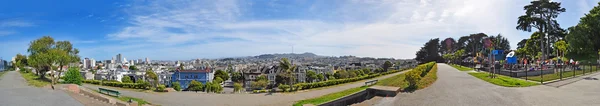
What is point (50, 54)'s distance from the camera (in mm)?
20578

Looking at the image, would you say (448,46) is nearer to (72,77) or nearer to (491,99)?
(491,99)

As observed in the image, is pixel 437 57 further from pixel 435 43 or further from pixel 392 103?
pixel 392 103

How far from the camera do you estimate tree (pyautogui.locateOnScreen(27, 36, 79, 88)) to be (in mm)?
20547

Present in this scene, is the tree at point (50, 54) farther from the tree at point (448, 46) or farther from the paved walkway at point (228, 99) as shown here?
the tree at point (448, 46)

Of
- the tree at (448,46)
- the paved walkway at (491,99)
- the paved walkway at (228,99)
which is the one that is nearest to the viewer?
the paved walkway at (491,99)

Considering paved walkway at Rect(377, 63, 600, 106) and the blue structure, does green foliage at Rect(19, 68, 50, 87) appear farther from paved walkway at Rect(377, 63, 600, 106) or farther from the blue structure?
paved walkway at Rect(377, 63, 600, 106)

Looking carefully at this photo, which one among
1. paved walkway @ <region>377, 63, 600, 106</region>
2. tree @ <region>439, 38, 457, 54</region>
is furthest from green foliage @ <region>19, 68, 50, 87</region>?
tree @ <region>439, 38, 457, 54</region>

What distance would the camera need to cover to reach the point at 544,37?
28.0 m

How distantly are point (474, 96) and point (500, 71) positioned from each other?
12.4 m

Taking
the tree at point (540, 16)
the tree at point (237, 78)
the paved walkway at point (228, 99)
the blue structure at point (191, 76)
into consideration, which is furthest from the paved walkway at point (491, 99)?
the tree at point (237, 78)

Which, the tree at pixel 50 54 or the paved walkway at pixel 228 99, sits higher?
the tree at pixel 50 54

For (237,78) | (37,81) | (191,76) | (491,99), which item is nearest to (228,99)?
(491,99)

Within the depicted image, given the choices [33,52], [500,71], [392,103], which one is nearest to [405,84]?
[392,103]

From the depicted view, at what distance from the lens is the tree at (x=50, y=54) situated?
809 inches
